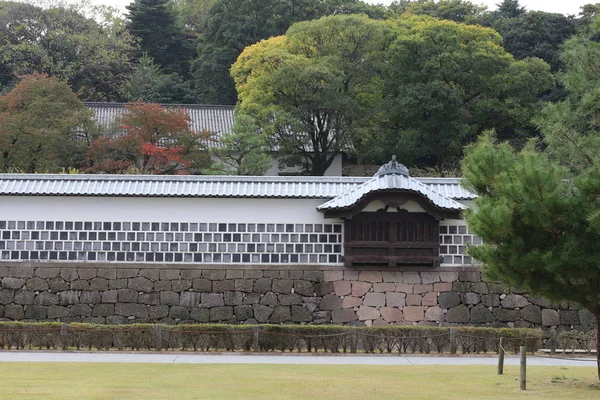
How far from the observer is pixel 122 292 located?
25641 millimetres

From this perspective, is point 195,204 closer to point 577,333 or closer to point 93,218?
point 93,218

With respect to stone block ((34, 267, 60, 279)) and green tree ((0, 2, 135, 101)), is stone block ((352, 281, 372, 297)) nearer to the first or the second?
stone block ((34, 267, 60, 279))

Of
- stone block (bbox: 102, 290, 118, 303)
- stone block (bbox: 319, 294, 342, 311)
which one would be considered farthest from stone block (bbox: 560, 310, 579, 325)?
stone block (bbox: 102, 290, 118, 303)

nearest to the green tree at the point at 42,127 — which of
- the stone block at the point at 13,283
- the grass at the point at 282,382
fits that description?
the stone block at the point at 13,283

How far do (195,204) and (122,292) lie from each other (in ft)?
9.85

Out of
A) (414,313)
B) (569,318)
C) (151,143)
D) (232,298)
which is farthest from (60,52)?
(569,318)

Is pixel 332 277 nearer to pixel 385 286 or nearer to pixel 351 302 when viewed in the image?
pixel 351 302

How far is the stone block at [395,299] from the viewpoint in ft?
84.2

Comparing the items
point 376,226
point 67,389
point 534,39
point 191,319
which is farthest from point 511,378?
point 534,39

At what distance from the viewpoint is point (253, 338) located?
73.6 feet

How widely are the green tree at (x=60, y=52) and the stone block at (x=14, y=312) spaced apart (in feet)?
94.9

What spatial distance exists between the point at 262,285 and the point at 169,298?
2.48m

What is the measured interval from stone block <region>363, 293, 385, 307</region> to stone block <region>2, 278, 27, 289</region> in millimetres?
9014

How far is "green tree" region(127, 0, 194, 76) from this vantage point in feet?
211
